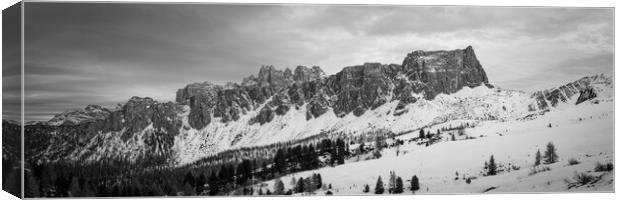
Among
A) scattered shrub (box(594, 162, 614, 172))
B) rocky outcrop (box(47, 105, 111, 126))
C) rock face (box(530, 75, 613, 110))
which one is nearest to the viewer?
rocky outcrop (box(47, 105, 111, 126))

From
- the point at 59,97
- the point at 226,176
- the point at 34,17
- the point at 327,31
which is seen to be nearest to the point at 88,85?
the point at 59,97

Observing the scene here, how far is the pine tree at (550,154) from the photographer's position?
84.9 ft

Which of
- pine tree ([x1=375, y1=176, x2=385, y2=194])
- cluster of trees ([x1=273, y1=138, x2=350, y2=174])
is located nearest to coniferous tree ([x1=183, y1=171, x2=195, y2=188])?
cluster of trees ([x1=273, y1=138, x2=350, y2=174])

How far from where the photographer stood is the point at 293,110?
110 ft

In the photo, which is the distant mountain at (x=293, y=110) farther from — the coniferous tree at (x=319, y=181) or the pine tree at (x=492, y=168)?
the coniferous tree at (x=319, y=181)

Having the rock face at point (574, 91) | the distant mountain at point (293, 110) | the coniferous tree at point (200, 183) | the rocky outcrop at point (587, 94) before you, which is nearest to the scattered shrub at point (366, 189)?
the distant mountain at point (293, 110)

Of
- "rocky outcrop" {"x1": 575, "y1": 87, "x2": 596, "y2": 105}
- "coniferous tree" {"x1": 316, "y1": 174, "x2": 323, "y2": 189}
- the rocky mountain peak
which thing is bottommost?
"coniferous tree" {"x1": 316, "y1": 174, "x2": 323, "y2": 189}

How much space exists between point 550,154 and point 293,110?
40.9 feet

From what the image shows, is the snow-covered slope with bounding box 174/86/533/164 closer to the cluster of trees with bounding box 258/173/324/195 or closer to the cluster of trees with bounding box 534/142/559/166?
the cluster of trees with bounding box 534/142/559/166

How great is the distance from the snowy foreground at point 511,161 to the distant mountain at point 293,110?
0.80m

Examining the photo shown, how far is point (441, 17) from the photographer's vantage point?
25750 mm

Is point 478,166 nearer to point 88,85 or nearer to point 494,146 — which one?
point 494,146

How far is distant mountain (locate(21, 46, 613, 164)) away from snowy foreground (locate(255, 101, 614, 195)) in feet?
2.62

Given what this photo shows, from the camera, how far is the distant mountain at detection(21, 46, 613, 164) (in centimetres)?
2631
